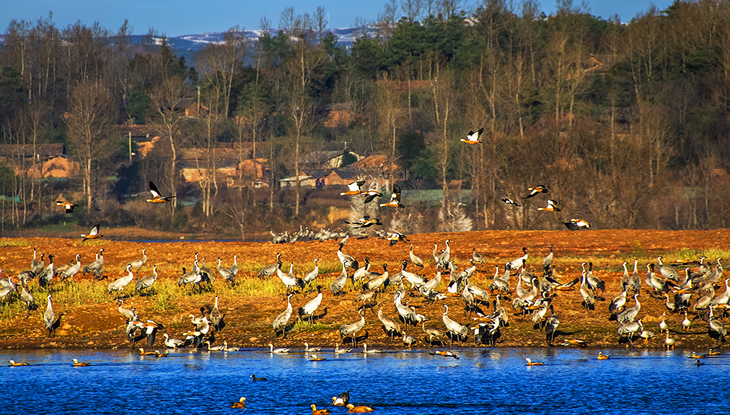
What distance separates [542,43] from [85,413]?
4231 inches

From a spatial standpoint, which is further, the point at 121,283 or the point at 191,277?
the point at 191,277

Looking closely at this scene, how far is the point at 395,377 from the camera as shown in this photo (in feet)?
57.4

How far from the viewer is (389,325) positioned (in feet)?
67.9

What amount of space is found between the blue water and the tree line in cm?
3935

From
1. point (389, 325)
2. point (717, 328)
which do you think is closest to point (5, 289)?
point (389, 325)

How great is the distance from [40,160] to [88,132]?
9.59m

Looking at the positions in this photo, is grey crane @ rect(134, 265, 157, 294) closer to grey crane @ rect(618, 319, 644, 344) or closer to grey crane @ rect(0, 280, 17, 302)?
grey crane @ rect(0, 280, 17, 302)

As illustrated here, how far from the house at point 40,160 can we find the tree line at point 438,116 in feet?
4.17

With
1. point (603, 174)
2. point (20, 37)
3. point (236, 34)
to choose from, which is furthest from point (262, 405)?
point (20, 37)

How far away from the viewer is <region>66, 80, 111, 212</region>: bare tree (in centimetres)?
9488

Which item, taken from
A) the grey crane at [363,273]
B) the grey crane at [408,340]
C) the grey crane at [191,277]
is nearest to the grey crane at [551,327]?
the grey crane at [408,340]

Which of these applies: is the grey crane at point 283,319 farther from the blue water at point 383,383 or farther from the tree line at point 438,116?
the tree line at point 438,116

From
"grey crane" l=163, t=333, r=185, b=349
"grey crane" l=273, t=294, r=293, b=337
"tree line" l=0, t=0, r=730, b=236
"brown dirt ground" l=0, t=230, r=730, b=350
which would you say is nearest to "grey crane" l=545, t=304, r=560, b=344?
"brown dirt ground" l=0, t=230, r=730, b=350

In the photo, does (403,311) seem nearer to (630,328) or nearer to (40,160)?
(630,328)
